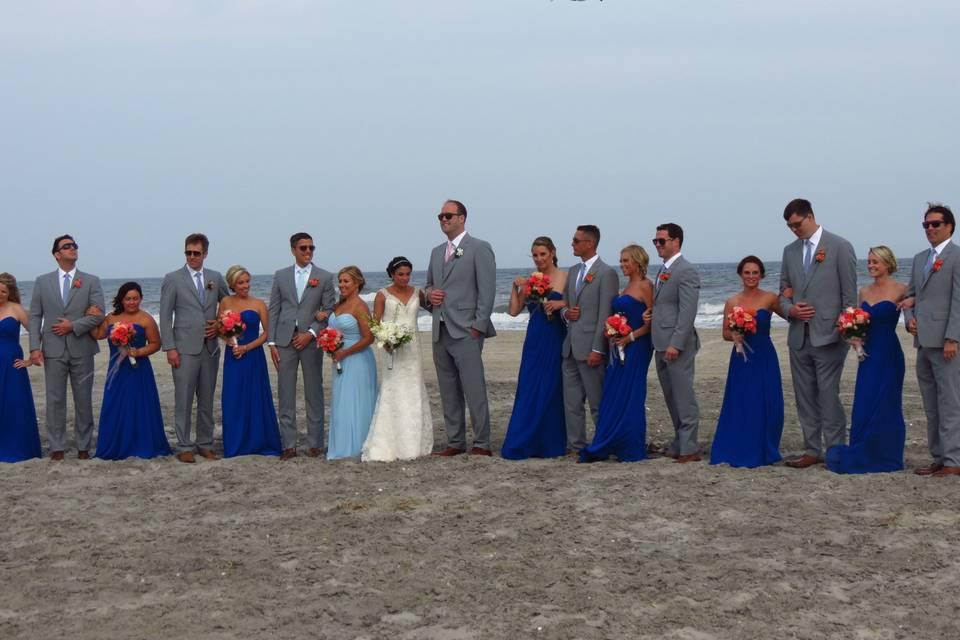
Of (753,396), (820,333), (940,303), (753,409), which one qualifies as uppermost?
(940,303)

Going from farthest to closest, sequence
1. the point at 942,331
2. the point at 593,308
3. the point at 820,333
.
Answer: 1. the point at 593,308
2. the point at 820,333
3. the point at 942,331

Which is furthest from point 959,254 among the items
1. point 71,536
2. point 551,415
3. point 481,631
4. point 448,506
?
point 71,536

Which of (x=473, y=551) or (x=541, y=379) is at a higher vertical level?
(x=541, y=379)

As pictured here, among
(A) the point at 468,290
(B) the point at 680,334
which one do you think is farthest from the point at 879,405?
(A) the point at 468,290

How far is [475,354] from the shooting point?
8930mm

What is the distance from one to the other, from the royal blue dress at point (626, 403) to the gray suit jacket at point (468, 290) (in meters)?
1.11

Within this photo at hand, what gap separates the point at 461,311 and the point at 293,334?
A: 154 cm

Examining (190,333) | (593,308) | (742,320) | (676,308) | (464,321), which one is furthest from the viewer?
(190,333)

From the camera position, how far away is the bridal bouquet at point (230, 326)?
9.05 m

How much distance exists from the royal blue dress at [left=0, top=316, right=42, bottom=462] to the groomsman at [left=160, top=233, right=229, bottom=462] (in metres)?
A: 1.33

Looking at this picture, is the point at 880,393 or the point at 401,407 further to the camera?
the point at 401,407

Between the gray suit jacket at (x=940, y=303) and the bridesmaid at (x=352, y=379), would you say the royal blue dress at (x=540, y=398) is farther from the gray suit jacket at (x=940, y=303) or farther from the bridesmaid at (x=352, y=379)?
the gray suit jacket at (x=940, y=303)

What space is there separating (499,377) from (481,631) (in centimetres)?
1039

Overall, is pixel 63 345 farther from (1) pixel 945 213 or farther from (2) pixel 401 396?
(1) pixel 945 213
